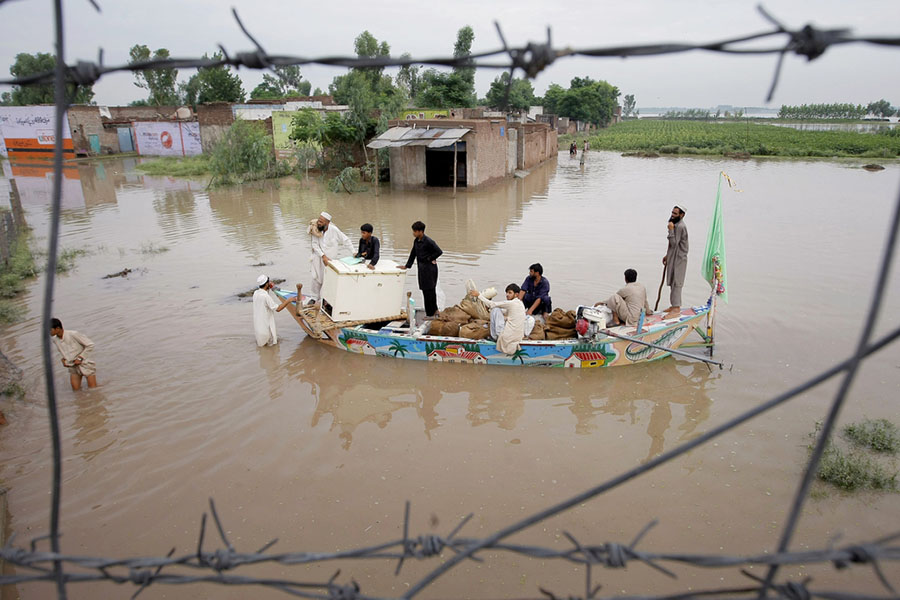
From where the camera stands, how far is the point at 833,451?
5621 mm

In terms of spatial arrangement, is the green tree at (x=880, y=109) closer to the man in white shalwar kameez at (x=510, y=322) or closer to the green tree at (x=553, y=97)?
the green tree at (x=553, y=97)

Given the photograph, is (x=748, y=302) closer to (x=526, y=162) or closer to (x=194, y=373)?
(x=194, y=373)

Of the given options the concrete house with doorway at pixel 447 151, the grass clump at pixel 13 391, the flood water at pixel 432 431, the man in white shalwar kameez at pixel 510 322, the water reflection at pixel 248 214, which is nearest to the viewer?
the flood water at pixel 432 431

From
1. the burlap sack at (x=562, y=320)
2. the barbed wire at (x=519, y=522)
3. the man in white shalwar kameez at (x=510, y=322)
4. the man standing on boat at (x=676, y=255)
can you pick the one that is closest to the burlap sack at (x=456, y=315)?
the man in white shalwar kameez at (x=510, y=322)

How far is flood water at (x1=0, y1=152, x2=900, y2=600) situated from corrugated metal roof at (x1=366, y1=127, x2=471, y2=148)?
758 centimetres

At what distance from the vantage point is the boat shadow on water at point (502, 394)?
21.3 ft

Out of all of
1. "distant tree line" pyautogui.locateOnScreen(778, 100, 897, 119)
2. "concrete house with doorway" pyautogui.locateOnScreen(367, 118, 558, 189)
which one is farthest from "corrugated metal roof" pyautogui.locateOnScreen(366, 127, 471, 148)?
"distant tree line" pyautogui.locateOnScreen(778, 100, 897, 119)

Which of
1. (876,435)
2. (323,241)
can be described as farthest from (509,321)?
(876,435)

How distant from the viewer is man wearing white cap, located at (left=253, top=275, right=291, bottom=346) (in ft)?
26.3

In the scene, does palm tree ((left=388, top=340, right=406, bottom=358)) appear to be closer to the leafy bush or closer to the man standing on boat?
the man standing on boat

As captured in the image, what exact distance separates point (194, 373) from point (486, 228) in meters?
9.89

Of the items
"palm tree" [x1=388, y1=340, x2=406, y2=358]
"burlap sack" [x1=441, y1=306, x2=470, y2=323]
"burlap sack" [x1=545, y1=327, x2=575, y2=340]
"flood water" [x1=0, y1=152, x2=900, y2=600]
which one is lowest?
"flood water" [x1=0, y1=152, x2=900, y2=600]

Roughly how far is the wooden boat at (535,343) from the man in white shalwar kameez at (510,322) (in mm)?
135

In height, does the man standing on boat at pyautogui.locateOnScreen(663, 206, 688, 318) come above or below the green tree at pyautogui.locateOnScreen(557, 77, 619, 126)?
below
